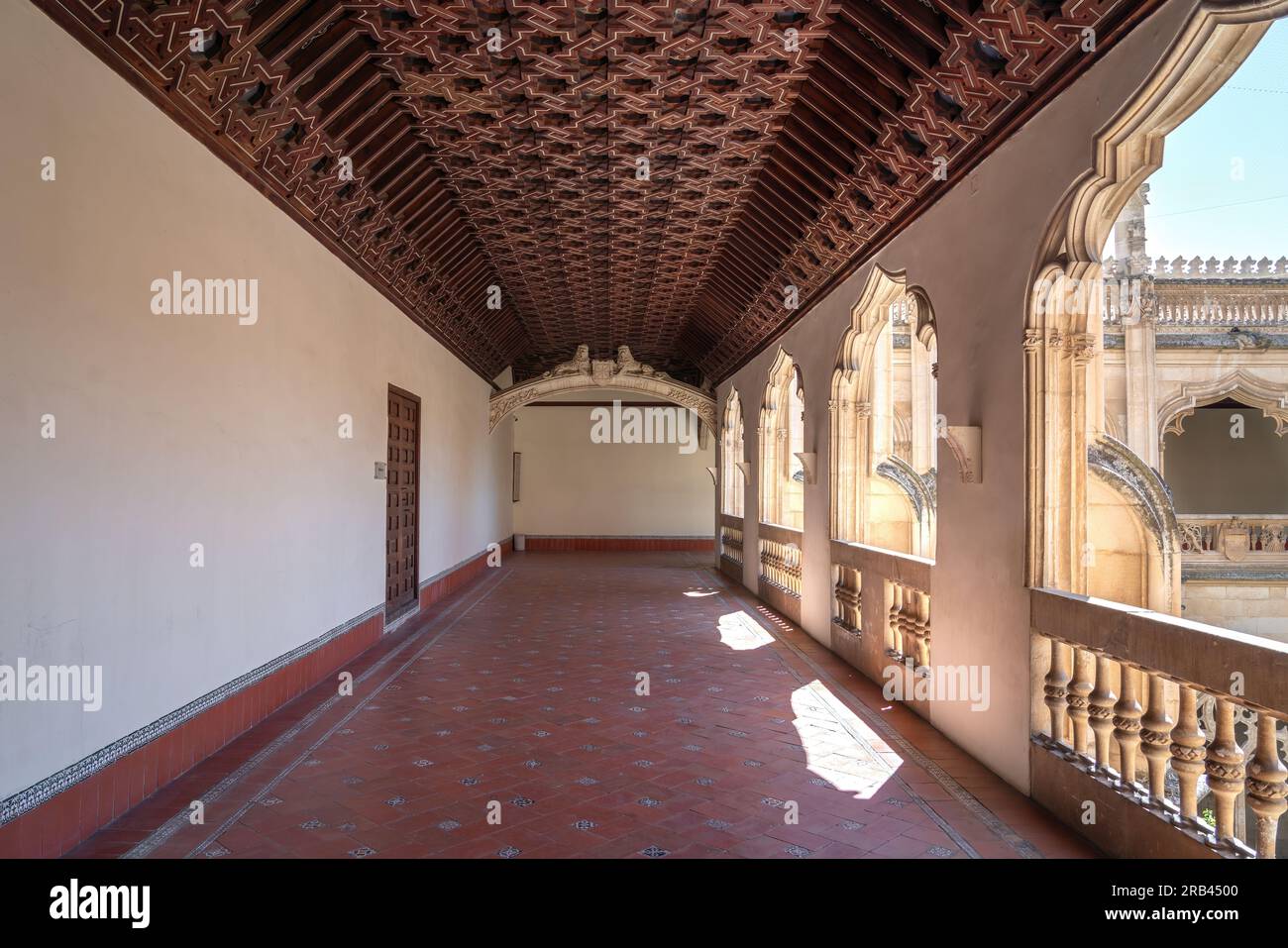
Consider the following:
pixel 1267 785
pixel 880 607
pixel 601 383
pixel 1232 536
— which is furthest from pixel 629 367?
pixel 1267 785

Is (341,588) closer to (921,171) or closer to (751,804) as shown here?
(751,804)

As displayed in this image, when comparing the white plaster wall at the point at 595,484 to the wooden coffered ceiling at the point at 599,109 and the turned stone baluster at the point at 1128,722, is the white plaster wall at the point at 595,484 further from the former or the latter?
the turned stone baluster at the point at 1128,722

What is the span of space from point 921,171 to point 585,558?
43.7 feet

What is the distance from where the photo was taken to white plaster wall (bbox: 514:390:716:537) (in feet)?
64.7

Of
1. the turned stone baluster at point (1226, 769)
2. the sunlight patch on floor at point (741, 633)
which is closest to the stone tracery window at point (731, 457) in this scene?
the sunlight patch on floor at point (741, 633)

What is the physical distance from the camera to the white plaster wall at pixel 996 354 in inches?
134

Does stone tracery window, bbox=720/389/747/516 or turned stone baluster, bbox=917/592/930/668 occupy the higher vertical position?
stone tracery window, bbox=720/389/747/516

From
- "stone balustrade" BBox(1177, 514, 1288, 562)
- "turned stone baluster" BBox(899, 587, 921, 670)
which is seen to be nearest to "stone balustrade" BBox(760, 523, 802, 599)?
"turned stone baluster" BBox(899, 587, 921, 670)

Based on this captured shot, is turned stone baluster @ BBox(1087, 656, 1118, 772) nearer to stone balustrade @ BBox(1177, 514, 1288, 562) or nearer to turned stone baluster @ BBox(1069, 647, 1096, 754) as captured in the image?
turned stone baluster @ BBox(1069, 647, 1096, 754)

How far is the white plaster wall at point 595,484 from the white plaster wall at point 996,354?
47.9ft

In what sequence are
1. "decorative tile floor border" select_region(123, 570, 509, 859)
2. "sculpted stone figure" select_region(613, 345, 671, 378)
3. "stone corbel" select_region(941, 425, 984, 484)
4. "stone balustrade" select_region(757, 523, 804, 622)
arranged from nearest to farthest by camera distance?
"decorative tile floor border" select_region(123, 570, 509, 859)
"stone corbel" select_region(941, 425, 984, 484)
"stone balustrade" select_region(757, 523, 804, 622)
"sculpted stone figure" select_region(613, 345, 671, 378)

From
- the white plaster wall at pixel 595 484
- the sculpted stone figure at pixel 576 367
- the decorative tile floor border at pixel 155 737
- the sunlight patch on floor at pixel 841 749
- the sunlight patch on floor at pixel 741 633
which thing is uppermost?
the sculpted stone figure at pixel 576 367

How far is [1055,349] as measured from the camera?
3734 mm
